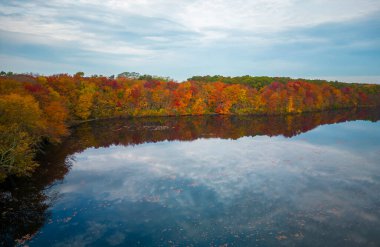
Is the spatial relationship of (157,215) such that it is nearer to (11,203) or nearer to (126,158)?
(11,203)

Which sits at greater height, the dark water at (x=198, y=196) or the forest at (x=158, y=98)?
the forest at (x=158, y=98)

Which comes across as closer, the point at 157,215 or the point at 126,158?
the point at 157,215

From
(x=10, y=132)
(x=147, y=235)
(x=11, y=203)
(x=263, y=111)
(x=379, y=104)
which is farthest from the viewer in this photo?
(x=379, y=104)

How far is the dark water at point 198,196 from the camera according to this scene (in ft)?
66.1

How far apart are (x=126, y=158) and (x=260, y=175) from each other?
1856cm

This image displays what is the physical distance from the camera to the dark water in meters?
20.2

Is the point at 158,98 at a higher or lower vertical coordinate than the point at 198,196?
higher

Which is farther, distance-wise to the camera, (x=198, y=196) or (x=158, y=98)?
(x=158, y=98)

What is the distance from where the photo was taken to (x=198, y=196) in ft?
88.0

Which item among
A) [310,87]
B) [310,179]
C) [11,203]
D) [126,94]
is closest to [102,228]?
[11,203]

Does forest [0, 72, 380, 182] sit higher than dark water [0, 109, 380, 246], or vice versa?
forest [0, 72, 380, 182]

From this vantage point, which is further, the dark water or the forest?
the forest

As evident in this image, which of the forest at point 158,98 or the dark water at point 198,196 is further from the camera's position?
the forest at point 158,98

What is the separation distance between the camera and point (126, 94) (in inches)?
3497
